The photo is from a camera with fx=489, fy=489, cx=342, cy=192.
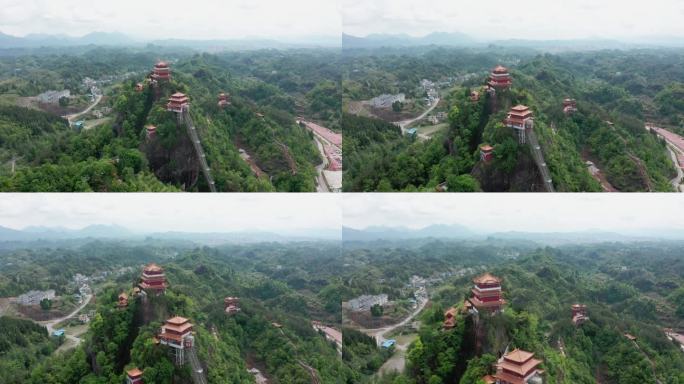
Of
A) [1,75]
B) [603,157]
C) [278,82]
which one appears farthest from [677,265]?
[1,75]

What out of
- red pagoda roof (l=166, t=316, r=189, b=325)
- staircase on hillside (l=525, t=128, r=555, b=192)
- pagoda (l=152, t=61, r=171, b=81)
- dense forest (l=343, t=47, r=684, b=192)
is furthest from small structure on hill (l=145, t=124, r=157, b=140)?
staircase on hillside (l=525, t=128, r=555, b=192)

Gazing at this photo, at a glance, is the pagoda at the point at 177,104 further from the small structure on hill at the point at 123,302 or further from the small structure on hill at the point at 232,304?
the small structure on hill at the point at 232,304

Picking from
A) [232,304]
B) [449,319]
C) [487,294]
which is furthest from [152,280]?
[487,294]

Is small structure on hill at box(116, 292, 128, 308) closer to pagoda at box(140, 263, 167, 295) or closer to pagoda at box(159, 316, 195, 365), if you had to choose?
pagoda at box(140, 263, 167, 295)

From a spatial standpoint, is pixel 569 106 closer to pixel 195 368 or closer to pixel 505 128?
pixel 505 128

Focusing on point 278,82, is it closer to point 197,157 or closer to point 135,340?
point 197,157

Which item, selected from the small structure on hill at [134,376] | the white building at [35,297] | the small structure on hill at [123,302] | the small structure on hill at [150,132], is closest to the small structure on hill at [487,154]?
the small structure on hill at [150,132]
